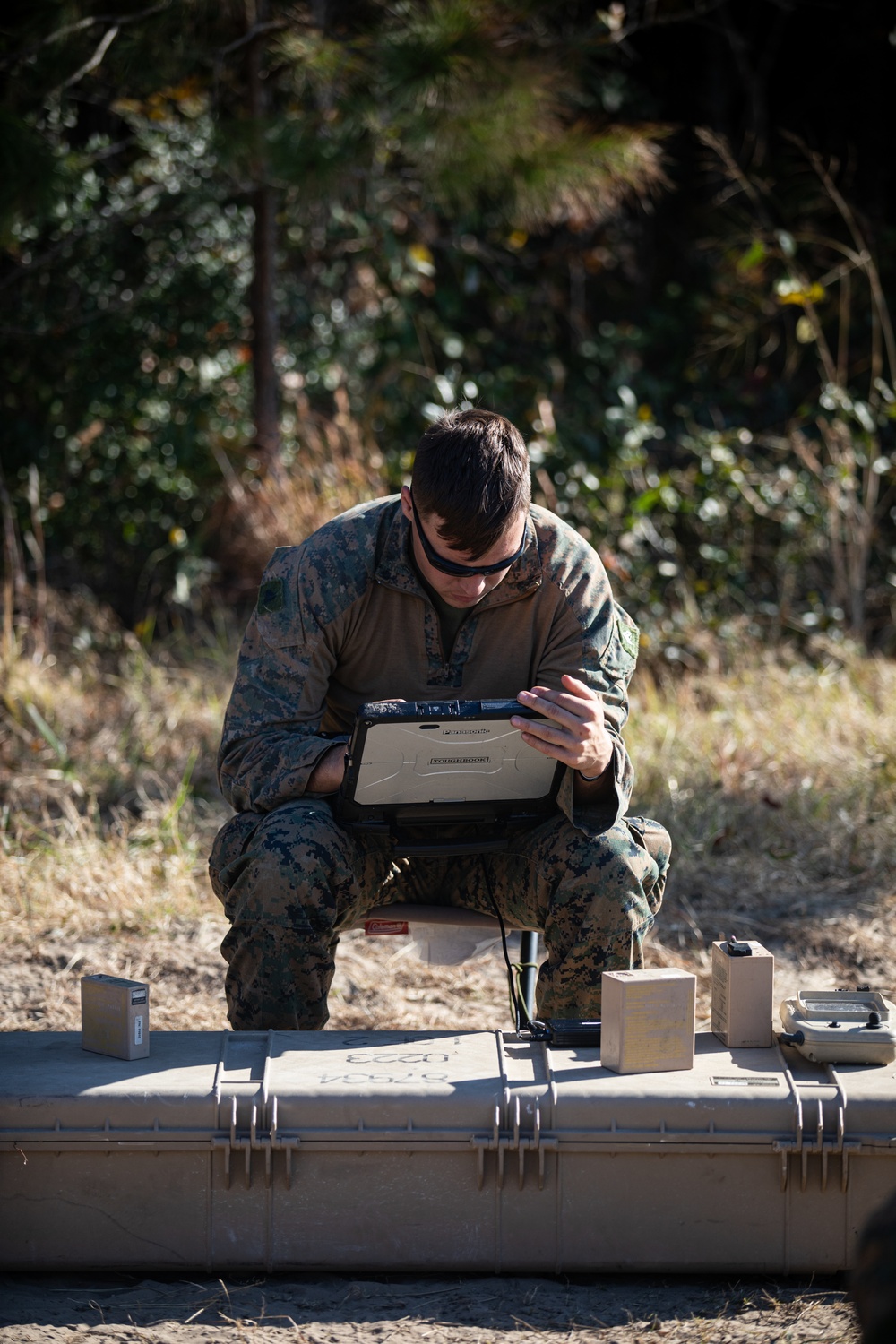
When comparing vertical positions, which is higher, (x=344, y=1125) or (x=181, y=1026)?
(x=344, y=1125)

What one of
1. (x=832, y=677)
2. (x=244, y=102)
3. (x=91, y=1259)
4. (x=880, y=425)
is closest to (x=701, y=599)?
(x=832, y=677)

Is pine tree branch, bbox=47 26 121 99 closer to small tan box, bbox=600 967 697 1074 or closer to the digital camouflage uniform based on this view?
the digital camouflage uniform

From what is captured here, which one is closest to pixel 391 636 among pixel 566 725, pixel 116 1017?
pixel 566 725

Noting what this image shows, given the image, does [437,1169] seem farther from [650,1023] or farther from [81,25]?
[81,25]

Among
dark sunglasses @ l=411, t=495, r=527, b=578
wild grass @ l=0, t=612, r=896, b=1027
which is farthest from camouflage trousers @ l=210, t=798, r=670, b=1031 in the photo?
wild grass @ l=0, t=612, r=896, b=1027

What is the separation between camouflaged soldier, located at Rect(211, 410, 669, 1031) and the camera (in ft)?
7.78

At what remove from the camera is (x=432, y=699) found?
271 cm

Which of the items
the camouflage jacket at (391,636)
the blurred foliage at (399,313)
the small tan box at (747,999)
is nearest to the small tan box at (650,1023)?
the small tan box at (747,999)

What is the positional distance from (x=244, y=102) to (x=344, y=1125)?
16.7ft

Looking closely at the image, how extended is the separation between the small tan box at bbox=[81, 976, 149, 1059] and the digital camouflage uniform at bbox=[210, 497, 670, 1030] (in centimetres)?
30

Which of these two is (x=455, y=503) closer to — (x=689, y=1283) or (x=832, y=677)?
(x=689, y=1283)

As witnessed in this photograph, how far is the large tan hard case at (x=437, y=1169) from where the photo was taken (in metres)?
1.95

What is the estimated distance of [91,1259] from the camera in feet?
6.49

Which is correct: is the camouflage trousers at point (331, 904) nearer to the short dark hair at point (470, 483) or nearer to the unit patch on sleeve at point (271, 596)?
the unit patch on sleeve at point (271, 596)
